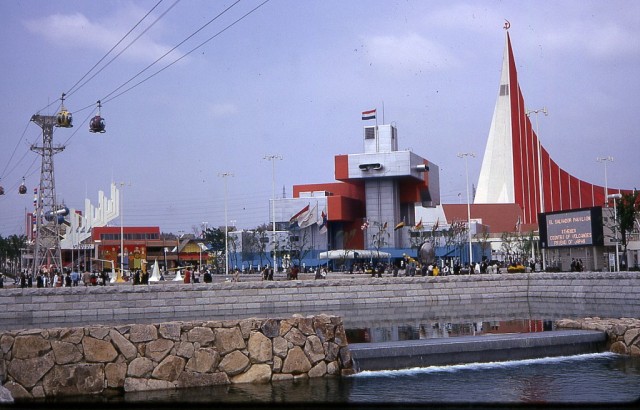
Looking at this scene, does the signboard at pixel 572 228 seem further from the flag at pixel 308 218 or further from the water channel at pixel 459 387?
the flag at pixel 308 218

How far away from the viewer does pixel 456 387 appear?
36.3 feet

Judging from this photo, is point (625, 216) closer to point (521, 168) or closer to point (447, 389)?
point (447, 389)

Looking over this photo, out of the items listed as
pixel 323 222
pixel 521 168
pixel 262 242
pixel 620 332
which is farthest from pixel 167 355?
pixel 521 168

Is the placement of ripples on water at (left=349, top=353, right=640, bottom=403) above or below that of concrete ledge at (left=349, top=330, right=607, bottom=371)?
below

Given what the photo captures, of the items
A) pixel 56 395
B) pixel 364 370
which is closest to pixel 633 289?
pixel 364 370

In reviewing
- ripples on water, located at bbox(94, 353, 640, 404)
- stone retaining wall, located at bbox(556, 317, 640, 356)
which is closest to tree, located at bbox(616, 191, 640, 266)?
stone retaining wall, located at bbox(556, 317, 640, 356)

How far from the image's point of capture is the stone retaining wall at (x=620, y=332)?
1396 cm

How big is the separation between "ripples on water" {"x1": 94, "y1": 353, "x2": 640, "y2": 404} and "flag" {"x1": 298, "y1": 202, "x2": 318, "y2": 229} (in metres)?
68.9

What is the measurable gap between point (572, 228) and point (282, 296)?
16.4 metres

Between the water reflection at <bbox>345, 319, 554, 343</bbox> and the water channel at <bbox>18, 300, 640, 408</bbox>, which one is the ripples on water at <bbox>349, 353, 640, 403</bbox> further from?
the water reflection at <bbox>345, 319, 554, 343</bbox>

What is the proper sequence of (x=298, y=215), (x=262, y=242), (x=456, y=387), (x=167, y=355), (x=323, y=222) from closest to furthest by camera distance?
(x=167, y=355), (x=456, y=387), (x=262, y=242), (x=323, y=222), (x=298, y=215)

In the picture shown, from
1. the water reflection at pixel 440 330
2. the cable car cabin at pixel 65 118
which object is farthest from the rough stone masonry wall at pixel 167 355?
the cable car cabin at pixel 65 118

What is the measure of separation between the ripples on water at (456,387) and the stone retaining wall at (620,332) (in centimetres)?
85

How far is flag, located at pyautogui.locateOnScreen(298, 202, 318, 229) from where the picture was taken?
269 feet
